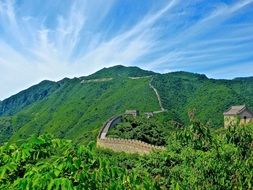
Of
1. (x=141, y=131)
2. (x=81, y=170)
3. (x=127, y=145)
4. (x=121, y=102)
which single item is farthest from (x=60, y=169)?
(x=121, y=102)

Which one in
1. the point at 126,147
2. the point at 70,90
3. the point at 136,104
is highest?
the point at 70,90

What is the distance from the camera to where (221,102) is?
3445 inches

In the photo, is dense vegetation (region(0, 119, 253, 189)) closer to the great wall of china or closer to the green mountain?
the great wall of china

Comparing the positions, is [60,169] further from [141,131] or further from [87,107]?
[87,107]

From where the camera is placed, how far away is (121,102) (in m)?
100

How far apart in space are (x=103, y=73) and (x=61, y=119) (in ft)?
214

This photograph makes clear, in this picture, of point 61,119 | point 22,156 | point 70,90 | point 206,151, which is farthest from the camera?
point 70,90

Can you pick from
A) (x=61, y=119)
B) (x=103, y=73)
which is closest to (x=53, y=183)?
(x=61, y=119)

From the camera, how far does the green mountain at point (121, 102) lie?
87.7 metres

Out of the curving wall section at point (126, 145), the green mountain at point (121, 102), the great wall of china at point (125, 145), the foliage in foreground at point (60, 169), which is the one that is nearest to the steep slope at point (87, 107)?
the green mountain at point (121, 102)

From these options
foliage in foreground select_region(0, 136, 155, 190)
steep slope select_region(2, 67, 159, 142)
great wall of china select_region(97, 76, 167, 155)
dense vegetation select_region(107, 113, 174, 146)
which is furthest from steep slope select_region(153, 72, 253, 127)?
foliage in foreground select_region(0, 136, 155, 190)

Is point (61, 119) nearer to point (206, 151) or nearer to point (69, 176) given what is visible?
point (206, 151)

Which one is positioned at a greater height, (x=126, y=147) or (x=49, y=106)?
(x=49, y=106)

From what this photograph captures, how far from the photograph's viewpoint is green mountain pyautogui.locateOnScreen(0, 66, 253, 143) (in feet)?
288
